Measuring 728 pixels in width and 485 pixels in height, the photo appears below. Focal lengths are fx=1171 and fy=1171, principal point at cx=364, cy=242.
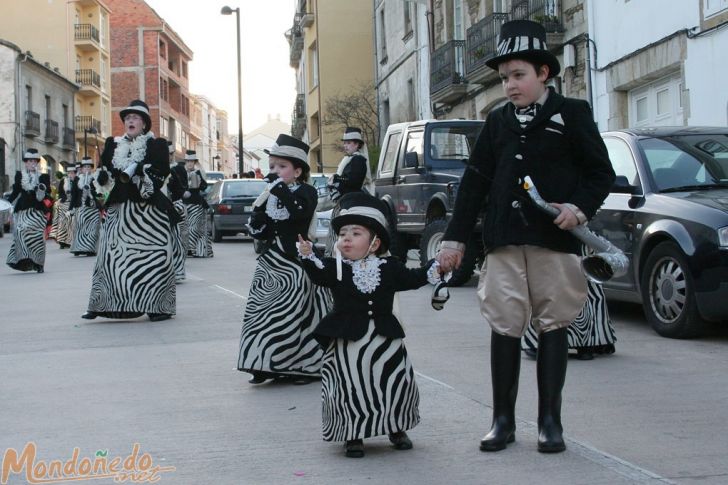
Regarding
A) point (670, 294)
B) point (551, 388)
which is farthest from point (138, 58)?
point (551, 388)

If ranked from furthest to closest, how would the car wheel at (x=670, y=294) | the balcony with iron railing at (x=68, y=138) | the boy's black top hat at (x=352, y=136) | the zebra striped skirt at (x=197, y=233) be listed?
the balcony with iron railing at (x=68, y=138) → the zebra striped skirt at (x=197, y=233) → the boy's black top hat at (x=352, y=136) → the car wheel at (x=670, y=294)

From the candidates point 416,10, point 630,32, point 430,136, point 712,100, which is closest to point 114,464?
point 430,136

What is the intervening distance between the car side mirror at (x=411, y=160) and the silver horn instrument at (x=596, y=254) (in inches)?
390

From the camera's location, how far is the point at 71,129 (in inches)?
2544

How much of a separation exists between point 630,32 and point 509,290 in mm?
15446

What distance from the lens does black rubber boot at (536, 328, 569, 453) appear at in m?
5.20

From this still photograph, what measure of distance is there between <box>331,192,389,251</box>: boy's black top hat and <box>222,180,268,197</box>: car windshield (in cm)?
2223

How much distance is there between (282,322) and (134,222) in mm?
3714

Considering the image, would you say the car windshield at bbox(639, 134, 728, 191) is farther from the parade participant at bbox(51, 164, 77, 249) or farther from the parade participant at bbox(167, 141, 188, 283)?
the parade participant at bbox(51, 164, 77, 249)

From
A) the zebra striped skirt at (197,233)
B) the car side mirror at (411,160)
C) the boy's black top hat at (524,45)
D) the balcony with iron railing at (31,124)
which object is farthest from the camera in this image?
the balcony with iron railing at (31,124)

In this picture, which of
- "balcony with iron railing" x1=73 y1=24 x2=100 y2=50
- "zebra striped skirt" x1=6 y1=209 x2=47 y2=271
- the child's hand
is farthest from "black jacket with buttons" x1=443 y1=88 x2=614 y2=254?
"balcony with iron railing" x1=73 y1=24 x2=100 y2=50

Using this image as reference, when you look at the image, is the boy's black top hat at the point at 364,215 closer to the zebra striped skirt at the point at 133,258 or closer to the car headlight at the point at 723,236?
the car headlight at the point at 723,236

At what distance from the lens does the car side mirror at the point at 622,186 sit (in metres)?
8.90

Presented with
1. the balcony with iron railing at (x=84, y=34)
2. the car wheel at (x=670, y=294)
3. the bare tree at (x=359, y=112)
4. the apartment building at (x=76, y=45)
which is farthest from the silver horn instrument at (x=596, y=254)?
the balcony with iron railing at (x=84, y=34)
